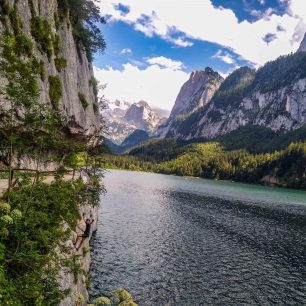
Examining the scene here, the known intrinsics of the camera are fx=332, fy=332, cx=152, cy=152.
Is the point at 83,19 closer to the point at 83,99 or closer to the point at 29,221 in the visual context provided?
the point at 83,99

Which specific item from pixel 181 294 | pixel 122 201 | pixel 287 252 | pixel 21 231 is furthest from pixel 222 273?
pixel 122 201

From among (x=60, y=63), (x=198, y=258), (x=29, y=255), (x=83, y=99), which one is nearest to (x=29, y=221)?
(x=29, y=255)

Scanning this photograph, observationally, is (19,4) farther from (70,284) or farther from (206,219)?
(206,219)

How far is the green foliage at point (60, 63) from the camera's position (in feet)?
143

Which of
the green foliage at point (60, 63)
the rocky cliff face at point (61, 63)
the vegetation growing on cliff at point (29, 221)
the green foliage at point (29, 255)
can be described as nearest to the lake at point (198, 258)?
the vegetation growing on cliff at point (29, 221)

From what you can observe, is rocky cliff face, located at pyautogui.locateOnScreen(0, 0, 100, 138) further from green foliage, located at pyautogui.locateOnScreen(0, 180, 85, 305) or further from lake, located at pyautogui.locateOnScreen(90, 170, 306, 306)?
lake, located at pyautogui.locateOnScreen(90, 170, 306, 306)

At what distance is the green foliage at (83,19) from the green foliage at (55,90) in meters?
15.6

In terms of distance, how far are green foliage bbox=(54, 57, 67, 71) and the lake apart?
2633cm

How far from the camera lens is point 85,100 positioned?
188 feet

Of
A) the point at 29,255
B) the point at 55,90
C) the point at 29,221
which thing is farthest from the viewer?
the point at 55,90

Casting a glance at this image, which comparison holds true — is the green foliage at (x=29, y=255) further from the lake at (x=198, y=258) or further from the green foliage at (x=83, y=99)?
the green foliage at (x=83, y=99)

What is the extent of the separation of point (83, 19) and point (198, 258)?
4846 cm

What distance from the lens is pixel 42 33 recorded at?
38.1 metres

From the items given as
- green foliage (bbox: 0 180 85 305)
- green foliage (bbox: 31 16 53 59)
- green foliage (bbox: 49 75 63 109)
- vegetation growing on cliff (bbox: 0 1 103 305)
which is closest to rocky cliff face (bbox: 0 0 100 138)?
green foliage (bbox: 31 16 53 59)
